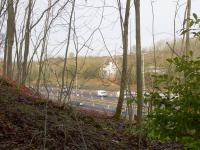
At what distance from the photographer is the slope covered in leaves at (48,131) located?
17.8ft

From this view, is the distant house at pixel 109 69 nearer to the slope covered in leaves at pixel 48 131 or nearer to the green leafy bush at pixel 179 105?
the slope covered in leaves at pixel 48 131

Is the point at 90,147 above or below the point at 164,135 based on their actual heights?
below

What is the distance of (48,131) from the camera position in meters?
5.93

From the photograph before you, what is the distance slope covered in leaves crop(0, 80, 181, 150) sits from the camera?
17.8ft

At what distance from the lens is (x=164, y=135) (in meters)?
3.68

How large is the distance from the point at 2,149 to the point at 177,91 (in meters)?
2.59

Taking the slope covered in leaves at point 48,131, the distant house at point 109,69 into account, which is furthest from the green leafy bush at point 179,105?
the distant house at point 109,69

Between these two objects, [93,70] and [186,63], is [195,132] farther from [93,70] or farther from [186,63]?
[93,70]

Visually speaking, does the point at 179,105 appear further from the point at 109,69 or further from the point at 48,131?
the point at 109,69

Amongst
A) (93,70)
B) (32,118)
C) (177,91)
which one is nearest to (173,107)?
(177,91)

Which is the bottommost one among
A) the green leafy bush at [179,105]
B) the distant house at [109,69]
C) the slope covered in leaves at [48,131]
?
the slope covered in leaves at [48,131]

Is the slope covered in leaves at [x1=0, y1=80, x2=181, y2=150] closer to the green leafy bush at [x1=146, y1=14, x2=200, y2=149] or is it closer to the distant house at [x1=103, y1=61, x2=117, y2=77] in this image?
the green leafy bush at [x1=146, y1=14, x2=200, y2=149]

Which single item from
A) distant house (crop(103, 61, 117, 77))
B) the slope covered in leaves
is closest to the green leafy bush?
the slope covered in leaves


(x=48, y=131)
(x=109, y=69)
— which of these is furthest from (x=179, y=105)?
(x=109, y=69)
